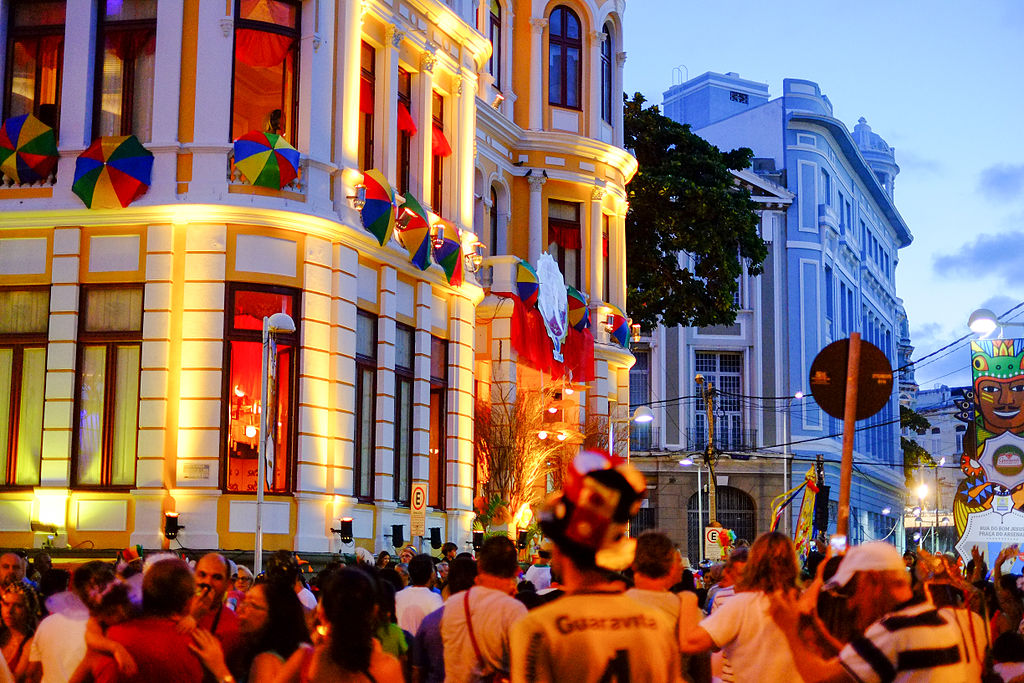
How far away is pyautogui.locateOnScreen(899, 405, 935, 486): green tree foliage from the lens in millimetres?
74938

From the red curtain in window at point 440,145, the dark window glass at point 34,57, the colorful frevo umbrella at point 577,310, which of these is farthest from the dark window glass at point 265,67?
the colorful frevo umbrella at point 577,310

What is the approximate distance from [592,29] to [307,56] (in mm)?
15880

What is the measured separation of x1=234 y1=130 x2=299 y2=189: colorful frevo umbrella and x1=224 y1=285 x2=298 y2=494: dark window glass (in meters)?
1.70

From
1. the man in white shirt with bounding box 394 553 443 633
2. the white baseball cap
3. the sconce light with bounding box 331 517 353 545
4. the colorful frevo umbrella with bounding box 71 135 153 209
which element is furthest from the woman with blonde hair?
the colorful frevo umbrella with bounding box 71 135 153 209

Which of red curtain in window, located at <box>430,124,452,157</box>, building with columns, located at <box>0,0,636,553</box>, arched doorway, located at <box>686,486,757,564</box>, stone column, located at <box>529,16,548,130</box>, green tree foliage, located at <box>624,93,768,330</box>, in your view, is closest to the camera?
building with columns, located at <box>0,0,636,553</box>

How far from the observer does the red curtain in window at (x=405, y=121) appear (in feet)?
90.7

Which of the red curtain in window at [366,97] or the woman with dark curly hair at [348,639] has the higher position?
the red curtain in window at [366,97]

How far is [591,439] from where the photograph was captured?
37031mm

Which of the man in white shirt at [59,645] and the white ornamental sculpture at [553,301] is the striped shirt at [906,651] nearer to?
the man in white shirt at [59,645]

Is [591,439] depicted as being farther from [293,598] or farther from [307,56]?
[293,598]

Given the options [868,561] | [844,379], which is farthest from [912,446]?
[868,561]

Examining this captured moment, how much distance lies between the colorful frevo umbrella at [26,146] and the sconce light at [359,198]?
189 inches

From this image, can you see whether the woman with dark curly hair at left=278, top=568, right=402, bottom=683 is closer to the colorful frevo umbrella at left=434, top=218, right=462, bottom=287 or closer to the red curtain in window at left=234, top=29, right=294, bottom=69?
the red curtain in window at left=234, top=29, right=294, bottom=69

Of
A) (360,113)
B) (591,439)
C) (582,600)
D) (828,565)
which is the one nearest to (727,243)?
(591,439)
